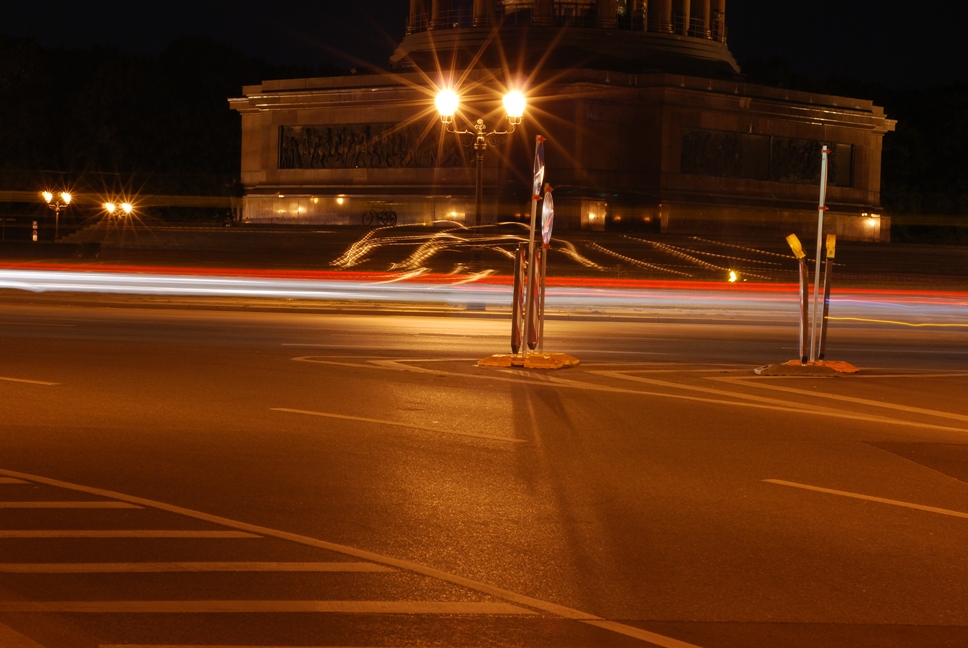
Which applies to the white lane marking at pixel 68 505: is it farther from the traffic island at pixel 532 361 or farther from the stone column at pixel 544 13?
→ the stone column at pixel 544 13

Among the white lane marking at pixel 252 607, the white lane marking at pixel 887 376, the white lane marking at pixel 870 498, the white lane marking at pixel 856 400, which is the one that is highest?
the white lane marking at pixel 887 376

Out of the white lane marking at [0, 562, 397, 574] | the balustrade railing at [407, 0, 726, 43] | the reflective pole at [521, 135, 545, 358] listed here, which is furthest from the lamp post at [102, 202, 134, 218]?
the white lane marking at [0, 562, 397, 574]

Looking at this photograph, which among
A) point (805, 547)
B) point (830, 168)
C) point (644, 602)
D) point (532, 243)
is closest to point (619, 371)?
point (532, 243)

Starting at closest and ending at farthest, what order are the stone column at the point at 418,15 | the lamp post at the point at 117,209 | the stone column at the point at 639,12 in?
the stone column at the point at 639,12
the stone column at the point at 418,15
the lamp post at the point at 117,209

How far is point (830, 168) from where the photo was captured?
160ft

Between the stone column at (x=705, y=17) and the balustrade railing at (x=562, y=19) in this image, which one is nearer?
the balustrade railing at (x=562, y=19)

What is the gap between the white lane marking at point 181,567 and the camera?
619 centimetres

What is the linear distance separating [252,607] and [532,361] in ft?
30.0

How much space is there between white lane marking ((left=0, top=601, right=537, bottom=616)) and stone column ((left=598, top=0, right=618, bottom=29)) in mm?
46223

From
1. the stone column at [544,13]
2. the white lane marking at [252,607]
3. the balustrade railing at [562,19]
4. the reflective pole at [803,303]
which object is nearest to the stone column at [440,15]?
the balustrade railing at [562,19]

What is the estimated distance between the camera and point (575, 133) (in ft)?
149

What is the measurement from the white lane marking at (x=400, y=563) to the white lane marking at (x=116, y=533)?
17cm

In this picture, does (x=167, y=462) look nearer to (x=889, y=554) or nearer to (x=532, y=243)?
(x=889, y=554)

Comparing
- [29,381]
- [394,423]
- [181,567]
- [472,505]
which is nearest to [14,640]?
[181,567]
